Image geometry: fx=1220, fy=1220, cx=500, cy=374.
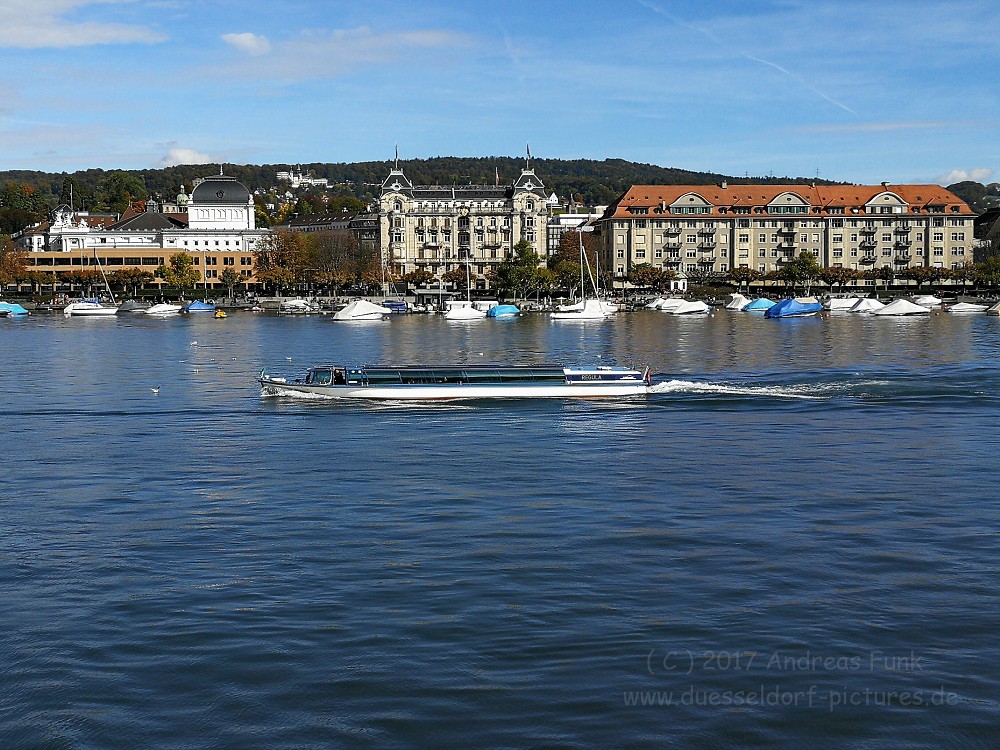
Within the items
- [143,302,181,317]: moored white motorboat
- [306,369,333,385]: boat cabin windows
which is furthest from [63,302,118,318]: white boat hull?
[306,369,333,385]: boat cabin windows

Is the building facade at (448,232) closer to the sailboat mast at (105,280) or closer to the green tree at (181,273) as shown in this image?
the green tree at (181,273)

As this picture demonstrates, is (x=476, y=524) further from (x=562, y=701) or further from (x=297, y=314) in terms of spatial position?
(x=297, y=314)

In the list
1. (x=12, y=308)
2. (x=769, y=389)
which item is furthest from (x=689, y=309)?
(x=769, y=389)

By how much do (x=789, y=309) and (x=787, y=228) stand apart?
169 feet

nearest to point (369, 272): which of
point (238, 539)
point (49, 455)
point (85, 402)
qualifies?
point (85, 402)

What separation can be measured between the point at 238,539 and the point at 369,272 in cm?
16304

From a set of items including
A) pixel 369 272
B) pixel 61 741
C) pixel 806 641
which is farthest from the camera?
pixel 369 272

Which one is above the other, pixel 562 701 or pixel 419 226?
pixel 419 226

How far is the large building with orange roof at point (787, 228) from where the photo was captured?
597 ft

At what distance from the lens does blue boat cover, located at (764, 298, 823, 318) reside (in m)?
135

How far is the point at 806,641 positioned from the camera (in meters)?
17.5

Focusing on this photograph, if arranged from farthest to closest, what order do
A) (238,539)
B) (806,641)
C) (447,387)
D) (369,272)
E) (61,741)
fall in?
1. (369,272)
2. (447,387)
3. (238,539)
4. (806,641)
5. (61,741)

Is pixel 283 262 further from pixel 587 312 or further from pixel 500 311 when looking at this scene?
pixel 587 312

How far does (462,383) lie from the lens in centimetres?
4775
